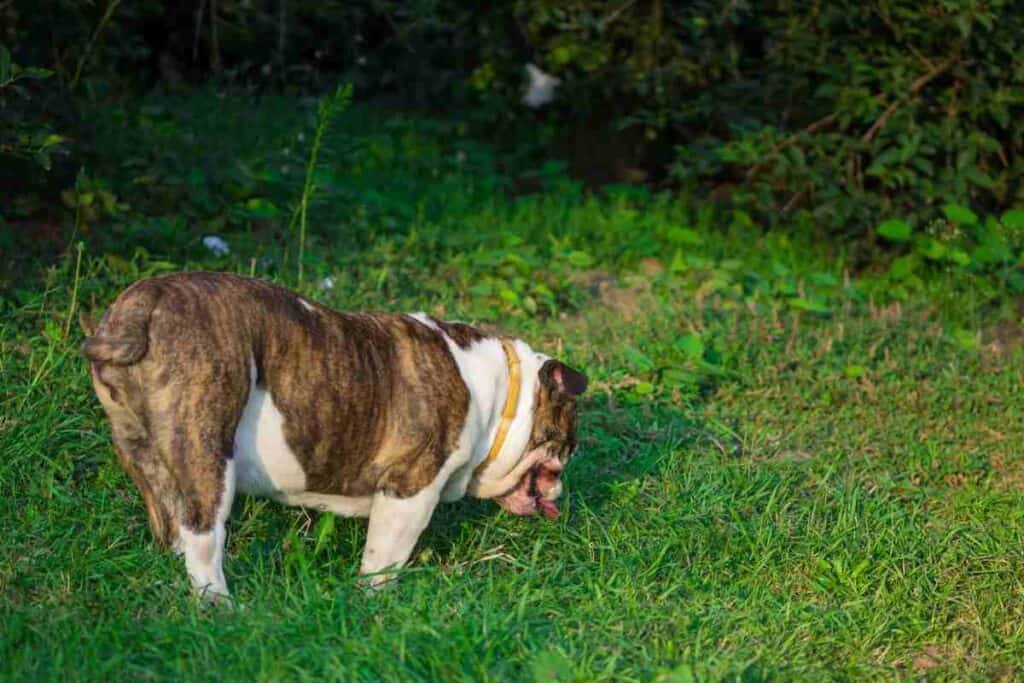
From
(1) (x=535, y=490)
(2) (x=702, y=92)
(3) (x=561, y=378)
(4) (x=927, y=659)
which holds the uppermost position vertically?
(3) (x=561, y=378)

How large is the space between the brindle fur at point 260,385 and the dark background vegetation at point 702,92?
2578 millimetres

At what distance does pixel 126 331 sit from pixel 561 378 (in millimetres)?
1701

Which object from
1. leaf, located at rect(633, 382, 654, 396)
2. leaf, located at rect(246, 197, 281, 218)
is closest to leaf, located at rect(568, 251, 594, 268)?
leaf, located at rect(633, 382, 654, 396)

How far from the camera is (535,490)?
214 inches

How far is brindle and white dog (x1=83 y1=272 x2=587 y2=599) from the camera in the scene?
4.34 m

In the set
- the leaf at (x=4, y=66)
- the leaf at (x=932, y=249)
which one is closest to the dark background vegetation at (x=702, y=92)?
the leaf at (x=932, y=249)

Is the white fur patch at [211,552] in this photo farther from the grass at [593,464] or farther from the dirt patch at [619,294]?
the dirt patch at [619,294]

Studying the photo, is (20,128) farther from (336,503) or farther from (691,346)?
(691,346)

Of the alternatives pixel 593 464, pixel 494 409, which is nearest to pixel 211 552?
pixel 494 409

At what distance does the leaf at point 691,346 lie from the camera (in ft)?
23.3

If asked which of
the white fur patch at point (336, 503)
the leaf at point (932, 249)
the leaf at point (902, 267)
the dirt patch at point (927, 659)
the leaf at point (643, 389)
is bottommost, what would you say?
the leaf at point (902, 267)

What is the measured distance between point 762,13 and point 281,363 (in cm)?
625

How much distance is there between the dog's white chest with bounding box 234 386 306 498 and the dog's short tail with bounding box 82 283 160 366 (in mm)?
397

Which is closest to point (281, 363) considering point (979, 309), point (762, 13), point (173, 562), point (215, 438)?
point (215, 438)
